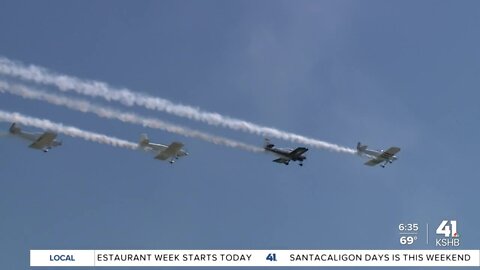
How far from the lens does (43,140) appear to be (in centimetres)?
5369

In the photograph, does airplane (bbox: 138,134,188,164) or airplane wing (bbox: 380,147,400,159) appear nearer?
airplane (bbox: 138,134,188,164)

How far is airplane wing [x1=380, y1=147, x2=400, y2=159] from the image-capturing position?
6706 cm

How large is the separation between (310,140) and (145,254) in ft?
52.2

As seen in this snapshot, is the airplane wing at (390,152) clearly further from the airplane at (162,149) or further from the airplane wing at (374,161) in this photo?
the airplane at (162,149)

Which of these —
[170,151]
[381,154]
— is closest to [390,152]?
[381,154]

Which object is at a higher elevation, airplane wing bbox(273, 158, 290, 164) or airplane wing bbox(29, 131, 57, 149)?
airplane wing bbox(273, 158, 290, 164)

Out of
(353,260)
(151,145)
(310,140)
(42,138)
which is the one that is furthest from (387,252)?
(42,138)

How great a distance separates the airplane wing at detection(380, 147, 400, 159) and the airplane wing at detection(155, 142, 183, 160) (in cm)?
1684

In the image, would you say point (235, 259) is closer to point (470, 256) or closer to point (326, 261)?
point (326, 261)

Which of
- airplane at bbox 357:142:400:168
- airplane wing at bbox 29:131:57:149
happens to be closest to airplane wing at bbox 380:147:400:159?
airplane at bbox 357:142:400:168

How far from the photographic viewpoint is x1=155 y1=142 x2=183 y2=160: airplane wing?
5741 centimetres

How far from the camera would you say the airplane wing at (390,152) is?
220ft

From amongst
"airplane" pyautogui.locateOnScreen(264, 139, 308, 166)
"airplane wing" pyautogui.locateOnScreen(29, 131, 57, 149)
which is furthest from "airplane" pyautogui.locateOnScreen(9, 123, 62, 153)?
"airplane" pyautogui.locateOnScreen(264, 139, 308, 166)

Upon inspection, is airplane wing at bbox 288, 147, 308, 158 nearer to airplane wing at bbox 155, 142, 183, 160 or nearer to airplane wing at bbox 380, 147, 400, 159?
airplane wing at bbox 380, 147, 400, 159
